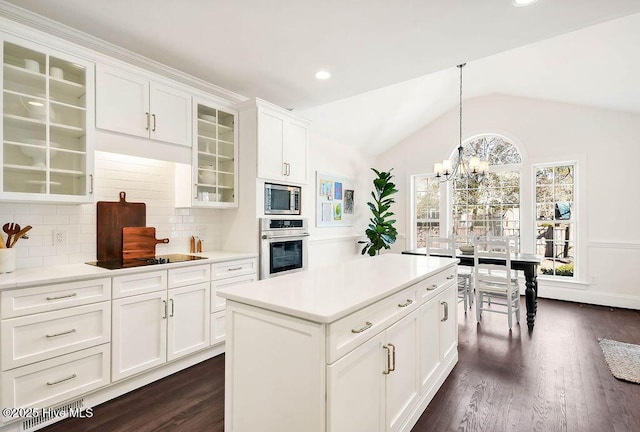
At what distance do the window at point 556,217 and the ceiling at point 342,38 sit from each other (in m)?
1.23

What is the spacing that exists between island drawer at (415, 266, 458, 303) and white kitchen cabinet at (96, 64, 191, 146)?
2.47 meters

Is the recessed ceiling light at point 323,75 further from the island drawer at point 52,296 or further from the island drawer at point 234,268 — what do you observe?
the island drawer at point 52,296

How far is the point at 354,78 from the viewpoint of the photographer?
131 inches

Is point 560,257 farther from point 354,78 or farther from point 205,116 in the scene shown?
point 205,116

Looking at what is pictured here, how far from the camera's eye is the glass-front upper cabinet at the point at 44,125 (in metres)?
2.12

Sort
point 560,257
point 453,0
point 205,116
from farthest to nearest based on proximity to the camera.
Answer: point 560,257
point 205,116
point 453,0

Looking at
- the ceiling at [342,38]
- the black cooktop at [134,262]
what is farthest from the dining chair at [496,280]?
the black cooktop at [134,262]

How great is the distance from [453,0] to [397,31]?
1.52 ft

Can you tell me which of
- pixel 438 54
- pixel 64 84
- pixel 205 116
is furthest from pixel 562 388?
pixel 64 84

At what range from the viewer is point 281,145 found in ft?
12.0

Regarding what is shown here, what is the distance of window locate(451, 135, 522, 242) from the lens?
5.47 meters

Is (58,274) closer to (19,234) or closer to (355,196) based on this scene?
(19,234)

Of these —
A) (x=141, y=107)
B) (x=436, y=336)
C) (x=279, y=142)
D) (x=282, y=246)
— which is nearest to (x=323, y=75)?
(x=279, y=142)

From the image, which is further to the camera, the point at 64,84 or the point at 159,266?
the point at 159,266
